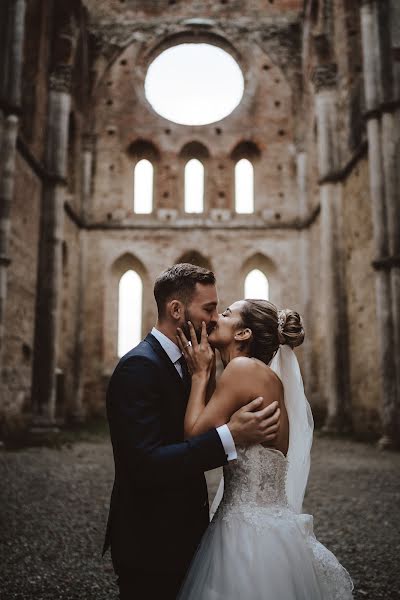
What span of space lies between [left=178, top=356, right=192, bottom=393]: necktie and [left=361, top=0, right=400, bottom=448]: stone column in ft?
28.3

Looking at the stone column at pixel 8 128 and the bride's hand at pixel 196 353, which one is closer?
the bride's hand at pixel 196 353

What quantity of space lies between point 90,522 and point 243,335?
3.49 meters

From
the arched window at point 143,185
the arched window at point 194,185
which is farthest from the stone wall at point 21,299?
the arched window at point 194,185

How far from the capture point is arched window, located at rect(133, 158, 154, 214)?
18.3 meters

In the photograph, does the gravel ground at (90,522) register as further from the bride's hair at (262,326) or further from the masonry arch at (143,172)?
the masonry arch at (143,172)

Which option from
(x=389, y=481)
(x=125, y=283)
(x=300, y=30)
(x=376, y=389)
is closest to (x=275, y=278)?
(x=125, y=283)

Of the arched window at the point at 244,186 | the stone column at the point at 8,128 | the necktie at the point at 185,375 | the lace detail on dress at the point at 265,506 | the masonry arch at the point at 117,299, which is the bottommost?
the lace detail on dress at the point at 265,506

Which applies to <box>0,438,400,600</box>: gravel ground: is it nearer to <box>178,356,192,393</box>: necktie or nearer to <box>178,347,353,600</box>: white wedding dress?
<box>178,347,353,600</box>: white wedding dress

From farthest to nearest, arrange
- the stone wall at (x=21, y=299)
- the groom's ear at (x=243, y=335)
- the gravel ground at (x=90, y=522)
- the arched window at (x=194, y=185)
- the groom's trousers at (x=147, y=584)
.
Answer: the arched window at (x=194, y=185) < the stone wall at (x=21, y=299) < the gravel ground at (x=90, y=522) < the groom's ear at (x=243, y=335) < the groom's trousers at (x=147, y=584)

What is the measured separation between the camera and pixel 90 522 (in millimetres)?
5094

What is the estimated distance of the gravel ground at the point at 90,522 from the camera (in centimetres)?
368

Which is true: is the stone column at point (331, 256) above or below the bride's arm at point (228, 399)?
above

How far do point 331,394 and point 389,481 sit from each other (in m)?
6.84

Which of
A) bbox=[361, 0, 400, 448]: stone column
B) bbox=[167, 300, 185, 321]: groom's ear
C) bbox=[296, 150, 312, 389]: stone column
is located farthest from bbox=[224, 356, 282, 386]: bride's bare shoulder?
bbox=[296, 150, 312, 389]: stone column
